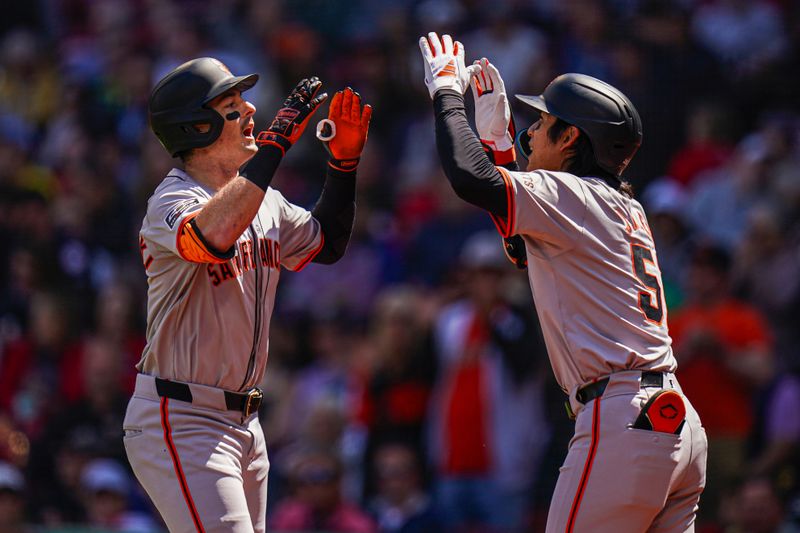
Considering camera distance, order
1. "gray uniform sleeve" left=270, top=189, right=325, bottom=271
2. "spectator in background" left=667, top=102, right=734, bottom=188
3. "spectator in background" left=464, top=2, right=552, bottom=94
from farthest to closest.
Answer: "spectator in background" left=464, top=2, right=552, bottom=94
"spectator in background" left=667, top=102, right=734, bottom=188
"gray uniform sleeve" left=270, top=189, right=325, bottom=271

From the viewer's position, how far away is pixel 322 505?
6.92 meters

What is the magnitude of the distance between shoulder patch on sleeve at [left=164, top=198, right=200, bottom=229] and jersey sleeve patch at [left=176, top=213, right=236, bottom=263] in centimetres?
5

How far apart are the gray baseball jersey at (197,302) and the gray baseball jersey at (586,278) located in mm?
885

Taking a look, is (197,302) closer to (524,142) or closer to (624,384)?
(524,142)

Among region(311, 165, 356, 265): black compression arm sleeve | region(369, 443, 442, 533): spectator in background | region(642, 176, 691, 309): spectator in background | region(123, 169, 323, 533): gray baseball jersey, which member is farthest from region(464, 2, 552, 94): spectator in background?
region(123, 169, 323, 533): gray baseball jersey

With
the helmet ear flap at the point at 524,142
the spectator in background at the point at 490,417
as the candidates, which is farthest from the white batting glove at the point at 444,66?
the spectator in background at the point at 490,417

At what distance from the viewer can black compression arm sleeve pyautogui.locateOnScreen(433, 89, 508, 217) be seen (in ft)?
12.7

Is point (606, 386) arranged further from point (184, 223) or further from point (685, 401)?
point (184, 223)

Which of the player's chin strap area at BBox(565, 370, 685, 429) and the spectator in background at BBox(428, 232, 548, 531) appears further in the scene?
the spectator in background at BBox(428, 232, 548, 531)

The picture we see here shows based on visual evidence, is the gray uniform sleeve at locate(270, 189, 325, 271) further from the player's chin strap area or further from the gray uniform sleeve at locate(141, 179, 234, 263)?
the player's chin strap area

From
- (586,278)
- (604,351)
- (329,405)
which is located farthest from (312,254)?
(329,405)

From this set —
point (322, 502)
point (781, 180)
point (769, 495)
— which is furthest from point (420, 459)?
point (781, 180)

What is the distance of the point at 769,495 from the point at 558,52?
13.2ft

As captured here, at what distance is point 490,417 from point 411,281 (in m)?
1.58
